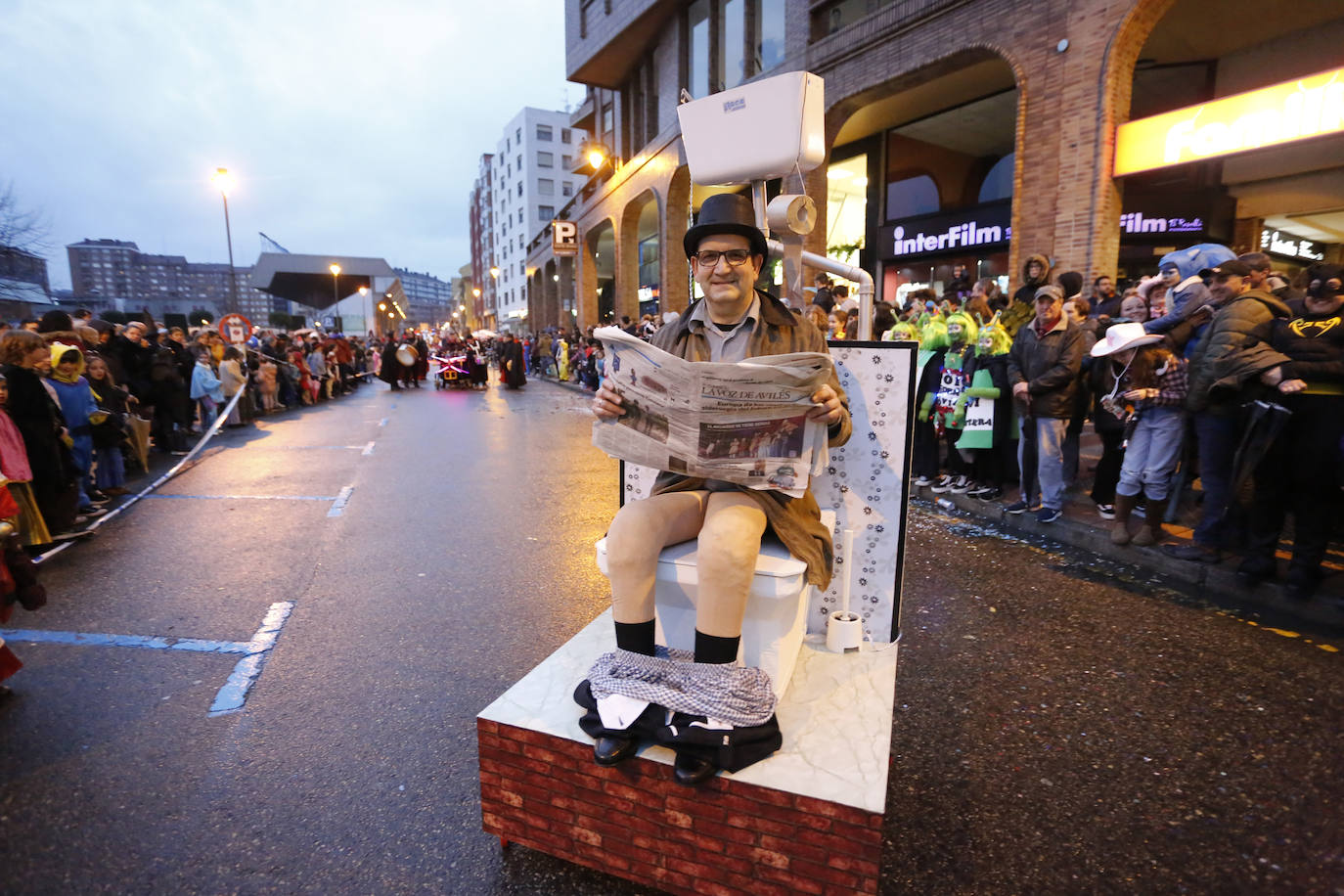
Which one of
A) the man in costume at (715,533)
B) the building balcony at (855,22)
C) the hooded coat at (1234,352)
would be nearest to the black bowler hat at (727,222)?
the man in costume at (715,533)

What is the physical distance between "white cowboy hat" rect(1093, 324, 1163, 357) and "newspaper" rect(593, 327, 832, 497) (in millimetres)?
3817

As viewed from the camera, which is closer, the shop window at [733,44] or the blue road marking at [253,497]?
the blue road marking at [253,497]

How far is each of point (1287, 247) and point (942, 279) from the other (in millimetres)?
6255

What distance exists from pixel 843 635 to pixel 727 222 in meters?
1.62

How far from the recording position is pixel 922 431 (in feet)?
23.4

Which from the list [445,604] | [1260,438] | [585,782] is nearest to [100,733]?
[445,604]

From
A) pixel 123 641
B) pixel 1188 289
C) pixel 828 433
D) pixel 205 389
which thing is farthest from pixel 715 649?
pixel 205 389

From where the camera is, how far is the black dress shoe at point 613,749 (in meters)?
1.90

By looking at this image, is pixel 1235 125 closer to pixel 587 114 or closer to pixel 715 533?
pixel 715 533

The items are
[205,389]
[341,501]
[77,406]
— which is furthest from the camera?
[205,389]

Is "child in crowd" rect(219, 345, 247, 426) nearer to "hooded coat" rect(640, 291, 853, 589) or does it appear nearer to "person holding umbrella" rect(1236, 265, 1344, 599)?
"hooded coat" rect(640, 291, 853, 589)

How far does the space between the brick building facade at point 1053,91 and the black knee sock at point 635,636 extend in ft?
32.5

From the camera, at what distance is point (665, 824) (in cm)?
191

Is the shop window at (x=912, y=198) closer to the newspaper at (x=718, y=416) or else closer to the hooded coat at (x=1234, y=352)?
the hooded coat at (x=1234, y=352)
